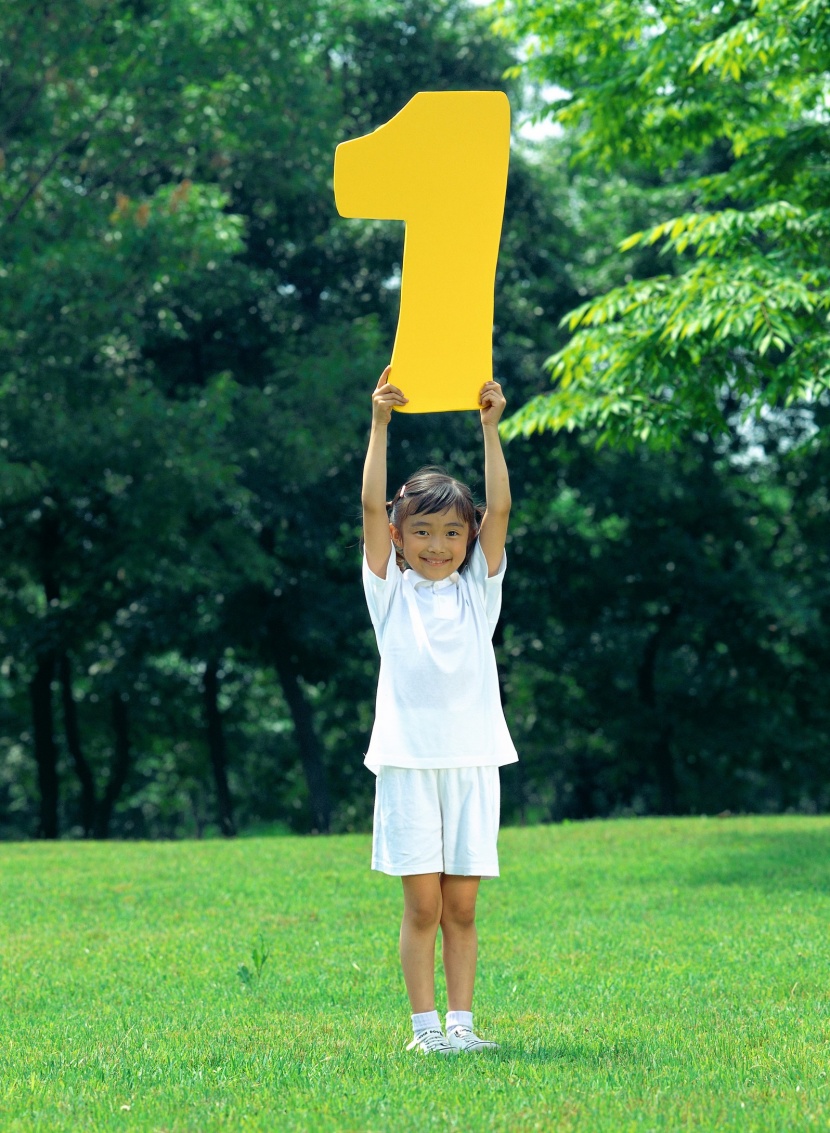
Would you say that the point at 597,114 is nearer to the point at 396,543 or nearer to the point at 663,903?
the point at 663,903

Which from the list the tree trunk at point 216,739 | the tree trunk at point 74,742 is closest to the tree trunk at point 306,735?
the tree trunk at point 216,739

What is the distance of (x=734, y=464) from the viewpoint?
27.5 m

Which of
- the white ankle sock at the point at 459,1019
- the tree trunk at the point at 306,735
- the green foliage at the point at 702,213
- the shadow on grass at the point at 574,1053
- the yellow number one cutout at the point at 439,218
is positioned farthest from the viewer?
the tree trunk at the point at 306,735

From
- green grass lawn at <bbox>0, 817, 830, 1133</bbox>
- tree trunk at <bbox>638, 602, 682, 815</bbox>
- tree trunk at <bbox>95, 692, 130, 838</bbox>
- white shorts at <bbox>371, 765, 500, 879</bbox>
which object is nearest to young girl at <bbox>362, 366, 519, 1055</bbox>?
white shorts at <bbox>371, 765, 500, 879</bbox>

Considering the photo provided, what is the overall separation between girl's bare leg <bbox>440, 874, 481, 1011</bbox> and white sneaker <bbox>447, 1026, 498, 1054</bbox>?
70mm

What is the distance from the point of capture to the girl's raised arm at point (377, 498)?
4719 mm

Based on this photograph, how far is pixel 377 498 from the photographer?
4.72 m

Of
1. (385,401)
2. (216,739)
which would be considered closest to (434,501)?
(385,401)

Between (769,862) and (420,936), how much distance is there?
6.85m

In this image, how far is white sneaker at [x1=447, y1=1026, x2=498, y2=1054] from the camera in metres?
4.58

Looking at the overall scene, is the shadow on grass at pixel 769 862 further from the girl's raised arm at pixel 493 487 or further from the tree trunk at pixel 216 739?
the tree trunk at pixel 216 739

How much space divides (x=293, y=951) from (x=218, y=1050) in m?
2.62

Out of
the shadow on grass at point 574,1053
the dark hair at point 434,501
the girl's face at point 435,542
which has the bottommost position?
the shadow on grass at point 574,1053

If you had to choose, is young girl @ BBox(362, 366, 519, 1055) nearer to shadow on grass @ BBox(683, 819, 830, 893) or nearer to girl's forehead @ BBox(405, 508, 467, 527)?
girl's forehead @ BBox(405, 508, 467, 527)
